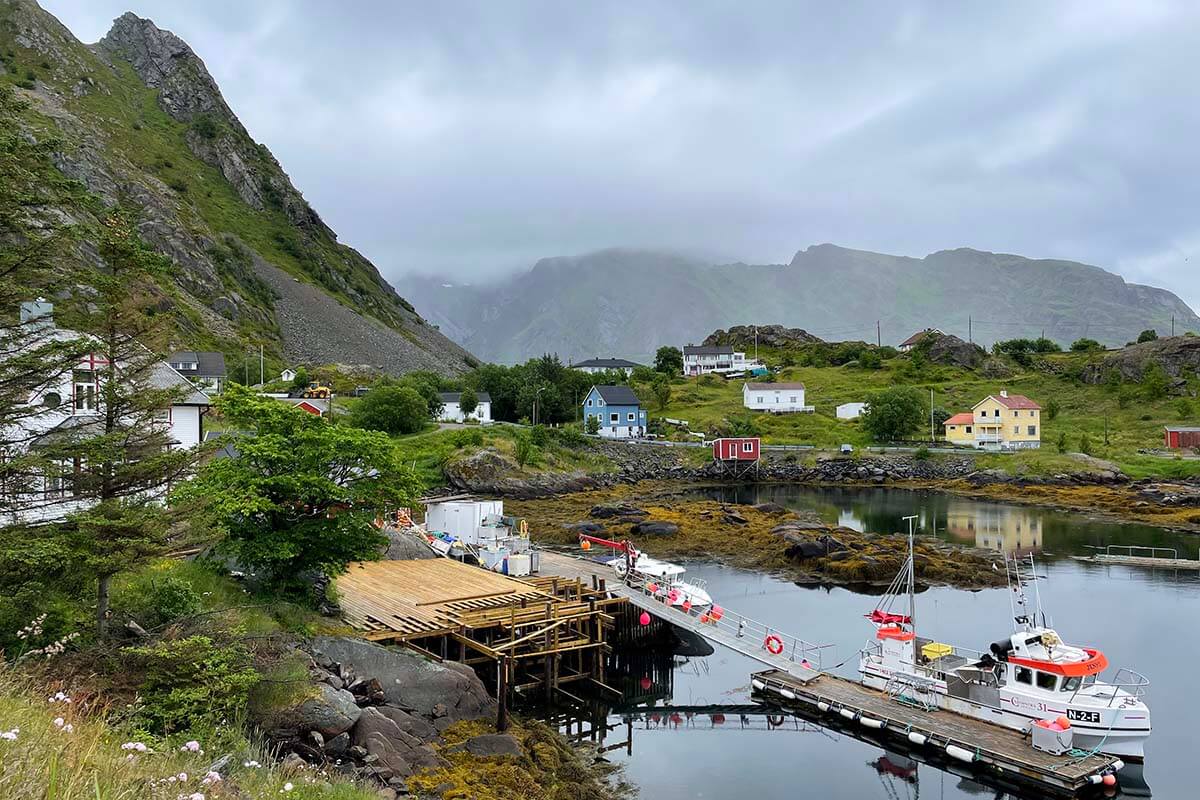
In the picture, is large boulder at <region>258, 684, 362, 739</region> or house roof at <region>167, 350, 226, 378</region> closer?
large boulder at <region>258, 684, 362, 739</region>

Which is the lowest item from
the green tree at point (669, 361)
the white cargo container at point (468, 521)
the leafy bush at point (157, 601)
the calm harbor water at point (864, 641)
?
the calm harbor water at point (864, 641)

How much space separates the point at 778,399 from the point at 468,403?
51.8 meters

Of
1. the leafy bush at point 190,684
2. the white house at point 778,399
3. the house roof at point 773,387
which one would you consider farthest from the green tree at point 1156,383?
the leafy bush at point 190,684

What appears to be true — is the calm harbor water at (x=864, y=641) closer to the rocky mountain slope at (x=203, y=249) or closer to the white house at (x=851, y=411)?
the white house at (x=851, y=411)

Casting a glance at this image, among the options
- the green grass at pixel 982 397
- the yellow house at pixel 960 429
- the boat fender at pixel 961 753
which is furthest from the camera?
the yellow house at pixel 960 429

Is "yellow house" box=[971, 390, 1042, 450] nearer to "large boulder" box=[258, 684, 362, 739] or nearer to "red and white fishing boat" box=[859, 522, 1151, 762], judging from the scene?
"red and white fishing boat" box=[859, 522, 1151, 762]

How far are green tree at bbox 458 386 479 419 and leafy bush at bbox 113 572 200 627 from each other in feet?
281

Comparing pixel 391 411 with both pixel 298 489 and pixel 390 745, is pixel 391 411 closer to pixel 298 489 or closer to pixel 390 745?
pixel 298 489

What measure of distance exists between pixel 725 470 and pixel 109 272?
82806mm

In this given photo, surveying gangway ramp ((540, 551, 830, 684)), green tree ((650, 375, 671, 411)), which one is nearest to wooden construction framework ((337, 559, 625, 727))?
gangway ramp ((540, 551, 830, 684))

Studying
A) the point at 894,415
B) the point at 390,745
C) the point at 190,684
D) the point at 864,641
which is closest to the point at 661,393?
the point at 894,415

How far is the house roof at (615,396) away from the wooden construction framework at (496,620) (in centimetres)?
7898

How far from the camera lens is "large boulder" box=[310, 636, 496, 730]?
22.0 metres

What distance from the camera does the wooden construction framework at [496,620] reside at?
26.5 metres
